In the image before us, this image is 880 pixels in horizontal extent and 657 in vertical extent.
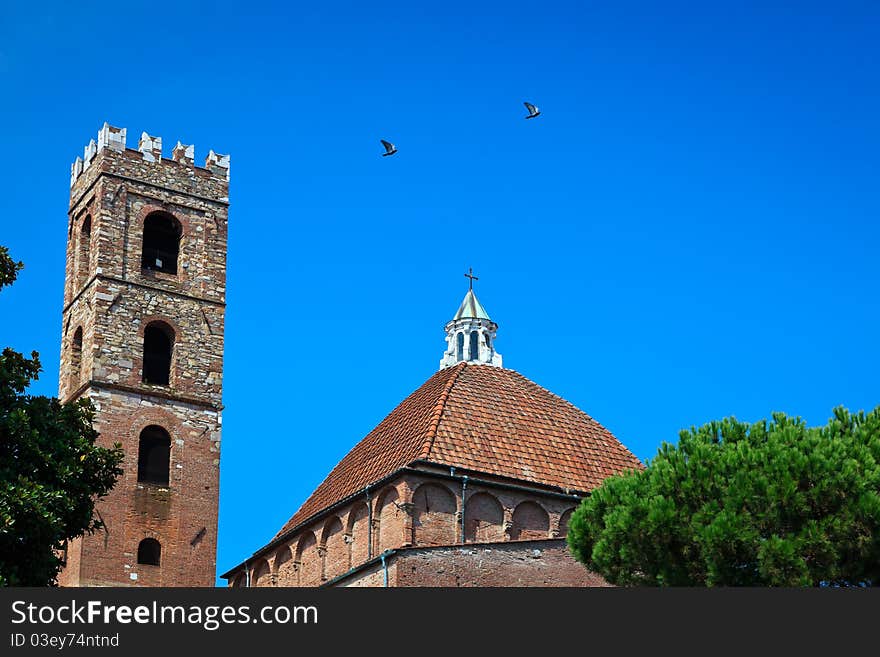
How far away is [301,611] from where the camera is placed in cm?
1543

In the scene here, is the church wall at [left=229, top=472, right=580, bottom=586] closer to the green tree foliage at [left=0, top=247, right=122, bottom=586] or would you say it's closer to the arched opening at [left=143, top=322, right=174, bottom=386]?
the arched opening at [left=143, top=322, right=174, bottom=386]

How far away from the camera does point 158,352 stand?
3838 cm

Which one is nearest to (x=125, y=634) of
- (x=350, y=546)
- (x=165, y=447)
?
(x=350, y=546)

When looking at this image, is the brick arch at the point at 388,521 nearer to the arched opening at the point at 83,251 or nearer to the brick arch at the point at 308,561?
the brick arch at the point at 308,561

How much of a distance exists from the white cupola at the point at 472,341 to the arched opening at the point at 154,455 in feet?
24.7

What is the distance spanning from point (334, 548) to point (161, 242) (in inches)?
386

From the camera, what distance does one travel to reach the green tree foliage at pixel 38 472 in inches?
892

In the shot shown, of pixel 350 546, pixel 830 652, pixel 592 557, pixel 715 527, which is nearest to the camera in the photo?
pixel 830 652

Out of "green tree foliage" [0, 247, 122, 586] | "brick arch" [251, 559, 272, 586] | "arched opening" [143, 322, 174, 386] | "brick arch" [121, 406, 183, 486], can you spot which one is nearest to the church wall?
"brick arch" [251, 559, 272, 586]

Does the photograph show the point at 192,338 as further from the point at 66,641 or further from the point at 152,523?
the point at 66,641

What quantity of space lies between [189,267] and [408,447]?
335 inches

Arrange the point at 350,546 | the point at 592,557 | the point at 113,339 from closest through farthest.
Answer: the point at 592,557, the point at 350,546, the point at 113,339

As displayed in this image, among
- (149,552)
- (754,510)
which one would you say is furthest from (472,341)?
(754,510)

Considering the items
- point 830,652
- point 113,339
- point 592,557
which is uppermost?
point 113,339
